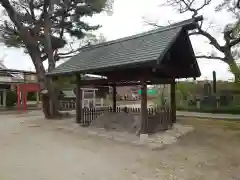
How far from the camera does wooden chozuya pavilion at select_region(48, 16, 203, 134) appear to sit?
8.25 meters

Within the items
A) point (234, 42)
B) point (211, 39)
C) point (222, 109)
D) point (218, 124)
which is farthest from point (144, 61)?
point (211, 39)

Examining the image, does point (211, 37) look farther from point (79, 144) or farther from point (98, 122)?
point (79, 144)

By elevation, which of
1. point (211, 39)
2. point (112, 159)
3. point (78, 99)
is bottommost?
point (112, 159)

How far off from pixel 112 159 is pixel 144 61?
2972 mm

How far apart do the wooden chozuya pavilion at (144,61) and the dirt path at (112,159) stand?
185 cm

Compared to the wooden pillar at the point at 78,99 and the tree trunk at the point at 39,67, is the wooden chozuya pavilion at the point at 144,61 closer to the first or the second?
the wooden pillar at the point at 78,99

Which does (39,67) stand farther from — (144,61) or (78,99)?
(144,61)

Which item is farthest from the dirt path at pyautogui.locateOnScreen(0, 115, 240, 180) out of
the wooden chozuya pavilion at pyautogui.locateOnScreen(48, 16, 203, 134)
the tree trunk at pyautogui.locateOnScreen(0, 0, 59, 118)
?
the tree trunk at pyautogui.locateOnScreen(0, 0, 59, 118)

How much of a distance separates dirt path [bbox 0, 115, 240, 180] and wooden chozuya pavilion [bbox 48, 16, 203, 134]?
185cm

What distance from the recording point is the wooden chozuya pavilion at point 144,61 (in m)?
8.25

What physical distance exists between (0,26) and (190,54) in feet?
44.6

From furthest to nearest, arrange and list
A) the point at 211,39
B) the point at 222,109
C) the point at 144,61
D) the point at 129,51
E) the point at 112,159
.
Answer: the point at 211,39
the point at 222,109
the point at 129,51
the point at 144,61
the point at 112,159

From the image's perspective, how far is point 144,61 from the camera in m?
7.60

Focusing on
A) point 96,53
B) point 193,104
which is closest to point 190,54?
point 96,53
